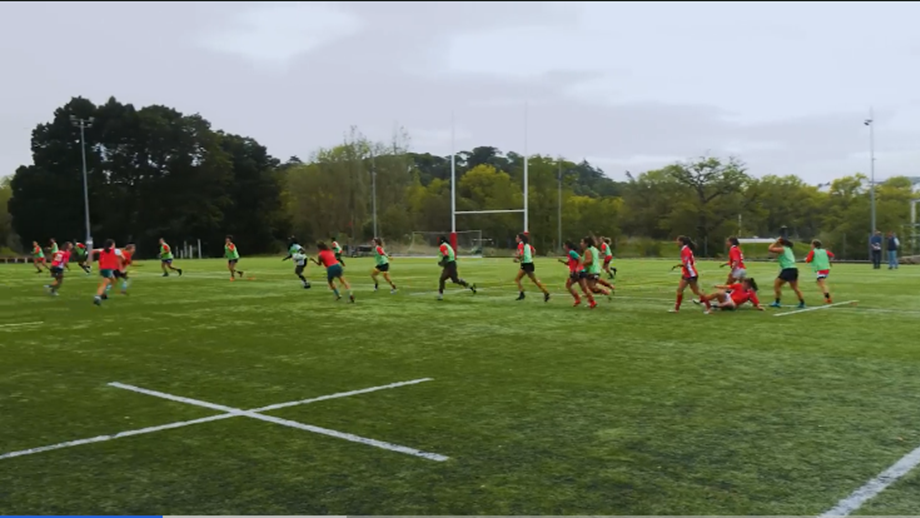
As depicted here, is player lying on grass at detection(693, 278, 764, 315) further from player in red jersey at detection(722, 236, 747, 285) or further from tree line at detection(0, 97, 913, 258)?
tree line at detection(0, 97, 913, 258)

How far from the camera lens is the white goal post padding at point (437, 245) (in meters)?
62.3

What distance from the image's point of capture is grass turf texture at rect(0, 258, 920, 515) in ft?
15.5

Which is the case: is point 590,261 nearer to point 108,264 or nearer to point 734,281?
point 734,281

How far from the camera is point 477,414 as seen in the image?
6.84 meters

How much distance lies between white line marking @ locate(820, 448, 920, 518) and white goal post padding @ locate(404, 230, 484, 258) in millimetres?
54716

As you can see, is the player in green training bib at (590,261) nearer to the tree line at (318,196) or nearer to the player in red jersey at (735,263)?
the player in red jersey at (735,263)

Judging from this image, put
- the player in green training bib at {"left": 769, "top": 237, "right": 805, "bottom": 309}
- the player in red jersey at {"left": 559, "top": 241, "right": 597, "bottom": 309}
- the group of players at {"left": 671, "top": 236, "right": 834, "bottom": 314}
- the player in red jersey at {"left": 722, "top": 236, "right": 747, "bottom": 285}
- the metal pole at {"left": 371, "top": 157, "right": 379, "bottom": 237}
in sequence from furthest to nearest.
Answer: the metal pole at {"left": 371, "top": 157, "right": 379, "bottom": 237} < the player in red jersey at {"left": 559, "top": 241, "right": 597, "bottom": 309} < the player in red jersey at {"left": 722, "top": 236, "right": 747, "bottom": 285} < the player in green training bib at {"left": 769, "top": 237, "right": 805, "bottom": 309} < the group of players at {"left": 671, "top": 236, "right": 834, "bottom": 314}

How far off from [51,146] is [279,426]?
76.4m

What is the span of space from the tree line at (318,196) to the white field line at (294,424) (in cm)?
5735

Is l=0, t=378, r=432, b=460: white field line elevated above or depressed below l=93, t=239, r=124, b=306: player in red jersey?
below

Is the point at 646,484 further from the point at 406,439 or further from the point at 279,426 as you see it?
the point at 279,426

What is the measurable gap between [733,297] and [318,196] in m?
68.7

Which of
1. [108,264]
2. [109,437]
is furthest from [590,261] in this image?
[109,437]

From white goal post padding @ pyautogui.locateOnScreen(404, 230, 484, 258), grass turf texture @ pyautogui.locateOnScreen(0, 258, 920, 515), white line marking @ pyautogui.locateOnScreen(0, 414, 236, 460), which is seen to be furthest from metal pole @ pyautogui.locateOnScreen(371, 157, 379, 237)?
white line marking @ pyautogui.locateOnScreen(0, 414, 236, 460)
